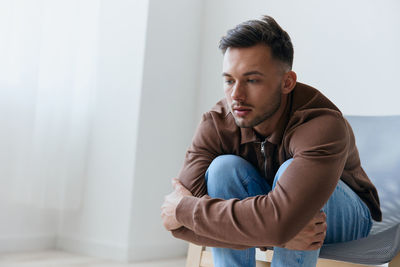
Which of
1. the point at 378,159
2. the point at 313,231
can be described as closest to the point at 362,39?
the point at 378,159

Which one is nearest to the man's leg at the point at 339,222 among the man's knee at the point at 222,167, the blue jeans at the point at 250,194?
the blue jeans at the point at 250,194

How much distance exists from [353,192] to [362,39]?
108 centimetres

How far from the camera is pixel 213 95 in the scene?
2469 mm

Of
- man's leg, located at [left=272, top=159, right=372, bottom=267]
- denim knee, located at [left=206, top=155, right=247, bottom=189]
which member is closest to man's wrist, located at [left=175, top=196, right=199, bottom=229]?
denim knee, located at [left=206, top=155, right=247, bottom=189]

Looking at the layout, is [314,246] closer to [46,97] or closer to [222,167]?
[222,167]

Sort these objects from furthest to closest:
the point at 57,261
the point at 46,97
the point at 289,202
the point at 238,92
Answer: the point at 46,97, the point at 57,261, the point at 238,92, the point at 289,202

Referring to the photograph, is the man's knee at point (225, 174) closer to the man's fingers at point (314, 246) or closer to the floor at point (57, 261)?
the man's fingers at point (314, 246)

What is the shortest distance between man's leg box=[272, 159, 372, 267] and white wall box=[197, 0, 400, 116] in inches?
36.0

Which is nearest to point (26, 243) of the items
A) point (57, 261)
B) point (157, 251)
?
point (57, 261)

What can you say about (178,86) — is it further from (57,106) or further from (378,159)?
(378,159)

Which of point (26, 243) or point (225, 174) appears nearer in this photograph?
point (225, 174)

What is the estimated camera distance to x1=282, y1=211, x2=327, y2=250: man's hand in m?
0.96

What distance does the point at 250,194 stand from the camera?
1115mm

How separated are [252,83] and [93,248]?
4.74 ft
